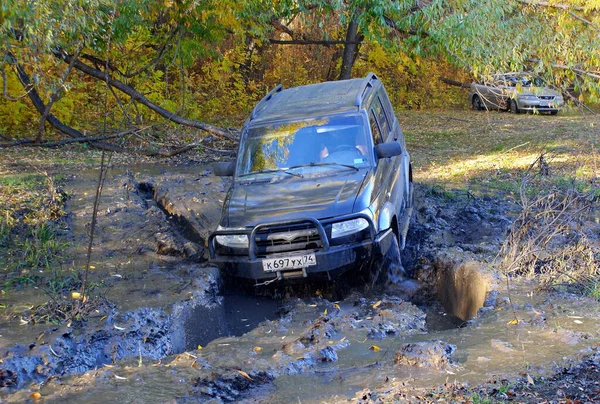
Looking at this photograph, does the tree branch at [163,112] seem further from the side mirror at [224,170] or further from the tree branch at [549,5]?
the side mirror at [224,170]

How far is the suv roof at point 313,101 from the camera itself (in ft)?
26.8

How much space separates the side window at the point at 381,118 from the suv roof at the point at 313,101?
209 mm

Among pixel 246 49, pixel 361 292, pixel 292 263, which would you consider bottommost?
pixel 361 292

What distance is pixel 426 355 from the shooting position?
507cm

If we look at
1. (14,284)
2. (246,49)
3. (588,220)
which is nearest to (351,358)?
(14,284)

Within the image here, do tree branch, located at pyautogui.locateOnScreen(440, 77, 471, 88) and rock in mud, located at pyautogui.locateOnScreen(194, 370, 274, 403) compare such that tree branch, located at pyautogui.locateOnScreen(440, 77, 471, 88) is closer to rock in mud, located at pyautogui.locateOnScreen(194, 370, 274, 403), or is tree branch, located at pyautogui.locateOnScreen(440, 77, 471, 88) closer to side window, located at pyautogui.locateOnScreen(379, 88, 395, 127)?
side window, located at pyautogui.locateOnScreen(379, 88, 395, 127)

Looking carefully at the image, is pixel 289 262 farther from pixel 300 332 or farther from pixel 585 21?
pixel 585 21

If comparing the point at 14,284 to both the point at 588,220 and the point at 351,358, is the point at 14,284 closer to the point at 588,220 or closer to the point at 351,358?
the point at 351,358

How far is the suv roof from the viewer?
8.18m

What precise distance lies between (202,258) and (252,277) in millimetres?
1603

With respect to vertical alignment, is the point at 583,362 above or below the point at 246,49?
below

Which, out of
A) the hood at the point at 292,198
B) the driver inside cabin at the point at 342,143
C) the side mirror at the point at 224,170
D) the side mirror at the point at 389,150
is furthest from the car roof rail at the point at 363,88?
the side mirror at the point at 224,170

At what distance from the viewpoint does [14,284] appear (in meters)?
7.24

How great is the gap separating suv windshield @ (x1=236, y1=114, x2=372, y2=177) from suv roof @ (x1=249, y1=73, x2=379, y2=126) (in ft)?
0.52
